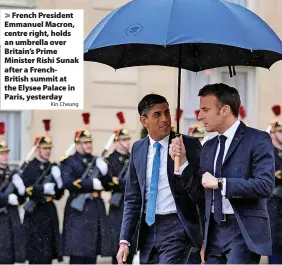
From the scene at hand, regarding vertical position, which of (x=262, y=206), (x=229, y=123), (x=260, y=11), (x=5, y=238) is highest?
(x=260, y=11)

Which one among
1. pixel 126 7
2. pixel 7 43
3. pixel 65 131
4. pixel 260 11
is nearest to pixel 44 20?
pixel 7 43

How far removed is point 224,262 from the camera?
7184mm

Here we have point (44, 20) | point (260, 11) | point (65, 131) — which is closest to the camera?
point (44, 20)

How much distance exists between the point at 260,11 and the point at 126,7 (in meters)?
9.82

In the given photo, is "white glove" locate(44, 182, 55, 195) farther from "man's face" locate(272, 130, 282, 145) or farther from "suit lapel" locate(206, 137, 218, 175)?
"suit lapel" locate(206, 137, 218, 175)

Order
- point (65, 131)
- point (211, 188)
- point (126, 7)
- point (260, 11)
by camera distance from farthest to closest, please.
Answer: point (260, 11)
point (65, 131)
point (126, 7)
point (211, 188)

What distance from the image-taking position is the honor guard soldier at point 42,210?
1348cm

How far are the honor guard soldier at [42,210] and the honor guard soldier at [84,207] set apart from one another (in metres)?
0.16

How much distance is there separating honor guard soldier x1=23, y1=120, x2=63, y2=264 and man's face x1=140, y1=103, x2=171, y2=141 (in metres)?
5.84

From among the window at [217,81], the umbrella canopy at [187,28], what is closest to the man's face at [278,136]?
the window at [217,81]

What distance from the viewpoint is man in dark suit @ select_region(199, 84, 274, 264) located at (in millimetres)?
6945

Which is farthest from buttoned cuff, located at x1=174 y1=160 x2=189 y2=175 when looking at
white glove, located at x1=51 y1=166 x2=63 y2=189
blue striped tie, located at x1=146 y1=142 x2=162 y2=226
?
white glove, located at x1=51 y1=166 x2=63 y2=189

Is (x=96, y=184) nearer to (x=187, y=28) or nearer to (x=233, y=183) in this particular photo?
(x=187, y=28)

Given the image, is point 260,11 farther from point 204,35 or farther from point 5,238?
point 204,35
